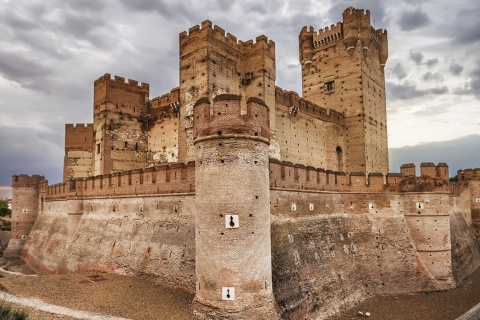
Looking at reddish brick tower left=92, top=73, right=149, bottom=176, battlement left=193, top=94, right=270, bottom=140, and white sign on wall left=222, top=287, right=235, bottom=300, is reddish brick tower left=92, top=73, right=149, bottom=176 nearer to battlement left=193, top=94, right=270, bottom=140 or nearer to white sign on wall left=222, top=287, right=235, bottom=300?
battlement left=193, top=94, right=270, bottom=140

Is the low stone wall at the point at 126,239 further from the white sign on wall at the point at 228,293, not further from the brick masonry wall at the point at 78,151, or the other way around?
the brick masonry wall at the point at 78,151

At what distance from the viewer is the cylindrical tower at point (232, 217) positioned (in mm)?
10352

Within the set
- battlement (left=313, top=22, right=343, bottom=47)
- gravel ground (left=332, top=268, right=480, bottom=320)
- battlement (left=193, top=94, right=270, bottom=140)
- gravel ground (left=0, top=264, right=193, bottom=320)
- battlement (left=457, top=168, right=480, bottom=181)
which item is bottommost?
gravel ground (left=332, top=268, right=480, bottom=320)

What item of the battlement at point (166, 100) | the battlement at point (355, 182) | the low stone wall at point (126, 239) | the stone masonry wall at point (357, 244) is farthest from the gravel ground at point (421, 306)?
the battlement at point (166, 100)

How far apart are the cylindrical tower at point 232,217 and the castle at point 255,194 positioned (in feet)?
0.14

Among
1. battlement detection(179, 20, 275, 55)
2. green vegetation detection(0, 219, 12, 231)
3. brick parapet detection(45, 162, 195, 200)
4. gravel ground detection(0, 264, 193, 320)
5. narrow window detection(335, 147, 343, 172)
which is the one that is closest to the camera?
gravel ground detection(0, 264, 193, 320)

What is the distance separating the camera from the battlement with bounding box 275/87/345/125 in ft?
78.6

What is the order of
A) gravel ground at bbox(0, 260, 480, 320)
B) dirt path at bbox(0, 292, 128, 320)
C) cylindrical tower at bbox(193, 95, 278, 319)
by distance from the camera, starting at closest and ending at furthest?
dirt path at bbox(0, 292, 128, 320) → cylindrical tower at bbox(193, 95, 278, 319) → gravel ground at bbox(0, 260, 480, 320)

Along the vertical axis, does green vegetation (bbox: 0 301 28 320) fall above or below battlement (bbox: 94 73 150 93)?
below

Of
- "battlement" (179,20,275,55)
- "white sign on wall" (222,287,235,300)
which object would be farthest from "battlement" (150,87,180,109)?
"white sign on wall" (222,287,235,300)

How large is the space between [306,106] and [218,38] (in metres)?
10.1

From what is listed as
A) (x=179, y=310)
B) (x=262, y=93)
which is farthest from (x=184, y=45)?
(x=179, y=310)

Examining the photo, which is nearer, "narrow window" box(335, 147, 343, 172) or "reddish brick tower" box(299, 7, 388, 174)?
"reddish brick tower" box(299, 7, 388, 174)

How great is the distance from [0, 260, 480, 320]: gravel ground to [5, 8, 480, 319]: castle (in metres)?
0.60
